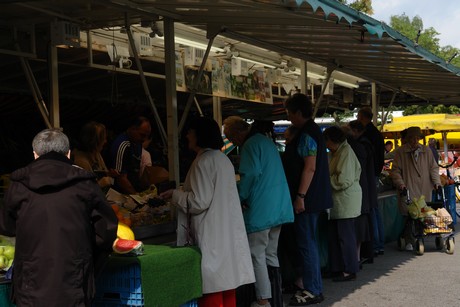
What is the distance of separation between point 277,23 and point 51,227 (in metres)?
3.46

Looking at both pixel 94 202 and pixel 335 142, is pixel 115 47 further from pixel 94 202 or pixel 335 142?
pixel 94 202

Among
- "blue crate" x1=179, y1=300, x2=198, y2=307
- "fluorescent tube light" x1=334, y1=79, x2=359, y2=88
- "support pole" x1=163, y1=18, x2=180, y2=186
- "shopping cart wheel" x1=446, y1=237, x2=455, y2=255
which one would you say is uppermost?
"fluorescent tube light" x1=334, y1=79, x2=359, y2=88

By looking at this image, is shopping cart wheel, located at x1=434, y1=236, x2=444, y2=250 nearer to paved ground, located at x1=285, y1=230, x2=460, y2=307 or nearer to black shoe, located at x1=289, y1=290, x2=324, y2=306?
paved ground, located at x1=285, y1=230, x2=460, y2=307

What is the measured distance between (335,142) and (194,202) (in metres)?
3.17

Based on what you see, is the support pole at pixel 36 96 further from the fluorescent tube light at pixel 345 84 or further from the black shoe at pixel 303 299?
the fluorescent tube light at pixel 345 84

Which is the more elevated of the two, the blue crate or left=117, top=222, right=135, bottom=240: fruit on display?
left=117, top=222, right=135, bottom=240: fruit on display

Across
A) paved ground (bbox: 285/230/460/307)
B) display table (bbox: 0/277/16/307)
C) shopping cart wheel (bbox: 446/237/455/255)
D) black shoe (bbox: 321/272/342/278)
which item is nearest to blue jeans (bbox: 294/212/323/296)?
paved ground (bbox: 285/230/460/307)

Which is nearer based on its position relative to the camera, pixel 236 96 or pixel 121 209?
pixel 121 209

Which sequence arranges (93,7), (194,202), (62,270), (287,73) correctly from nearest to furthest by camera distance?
(62,270) < (194,202) < (93,7) < (287,73)

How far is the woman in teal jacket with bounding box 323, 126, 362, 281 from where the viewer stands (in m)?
7.73

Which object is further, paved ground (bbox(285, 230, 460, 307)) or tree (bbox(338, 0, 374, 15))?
tree (bbox(338, 0, 374, 15))

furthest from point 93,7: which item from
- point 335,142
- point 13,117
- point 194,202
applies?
point 13,117

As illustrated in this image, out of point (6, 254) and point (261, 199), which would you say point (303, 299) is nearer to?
point (261, 199)

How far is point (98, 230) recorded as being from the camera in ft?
12.7
